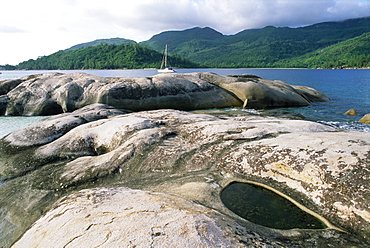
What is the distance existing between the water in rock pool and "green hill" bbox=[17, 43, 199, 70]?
4465 inches

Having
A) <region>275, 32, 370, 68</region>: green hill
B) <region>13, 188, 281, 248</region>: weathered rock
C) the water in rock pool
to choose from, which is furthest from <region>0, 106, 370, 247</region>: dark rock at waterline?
<region>275, 32, 370, 68</region>: green hill

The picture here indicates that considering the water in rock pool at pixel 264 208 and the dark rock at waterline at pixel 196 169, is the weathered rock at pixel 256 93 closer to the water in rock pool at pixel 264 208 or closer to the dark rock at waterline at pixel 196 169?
the dark rock at waterline at pixel 196 169

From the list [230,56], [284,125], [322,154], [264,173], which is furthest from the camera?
[230,56]

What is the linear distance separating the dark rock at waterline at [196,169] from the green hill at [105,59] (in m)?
110

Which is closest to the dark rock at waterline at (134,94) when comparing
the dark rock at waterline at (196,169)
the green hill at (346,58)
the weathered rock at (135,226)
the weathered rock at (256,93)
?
the weathered rock at (256,93)

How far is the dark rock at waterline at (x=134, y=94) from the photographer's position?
52.9 ft

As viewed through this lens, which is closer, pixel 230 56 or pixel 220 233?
pixel 220 233

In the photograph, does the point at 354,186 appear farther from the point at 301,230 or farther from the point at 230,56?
the point at 230,56

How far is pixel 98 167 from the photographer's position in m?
5.98

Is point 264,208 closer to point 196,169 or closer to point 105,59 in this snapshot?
point 196,169

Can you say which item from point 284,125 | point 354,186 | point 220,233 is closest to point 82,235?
point 220,233

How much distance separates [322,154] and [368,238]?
5.52 feet

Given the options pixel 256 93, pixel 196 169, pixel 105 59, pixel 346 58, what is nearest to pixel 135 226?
pixel 196 169

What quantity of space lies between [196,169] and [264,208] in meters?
1.84
